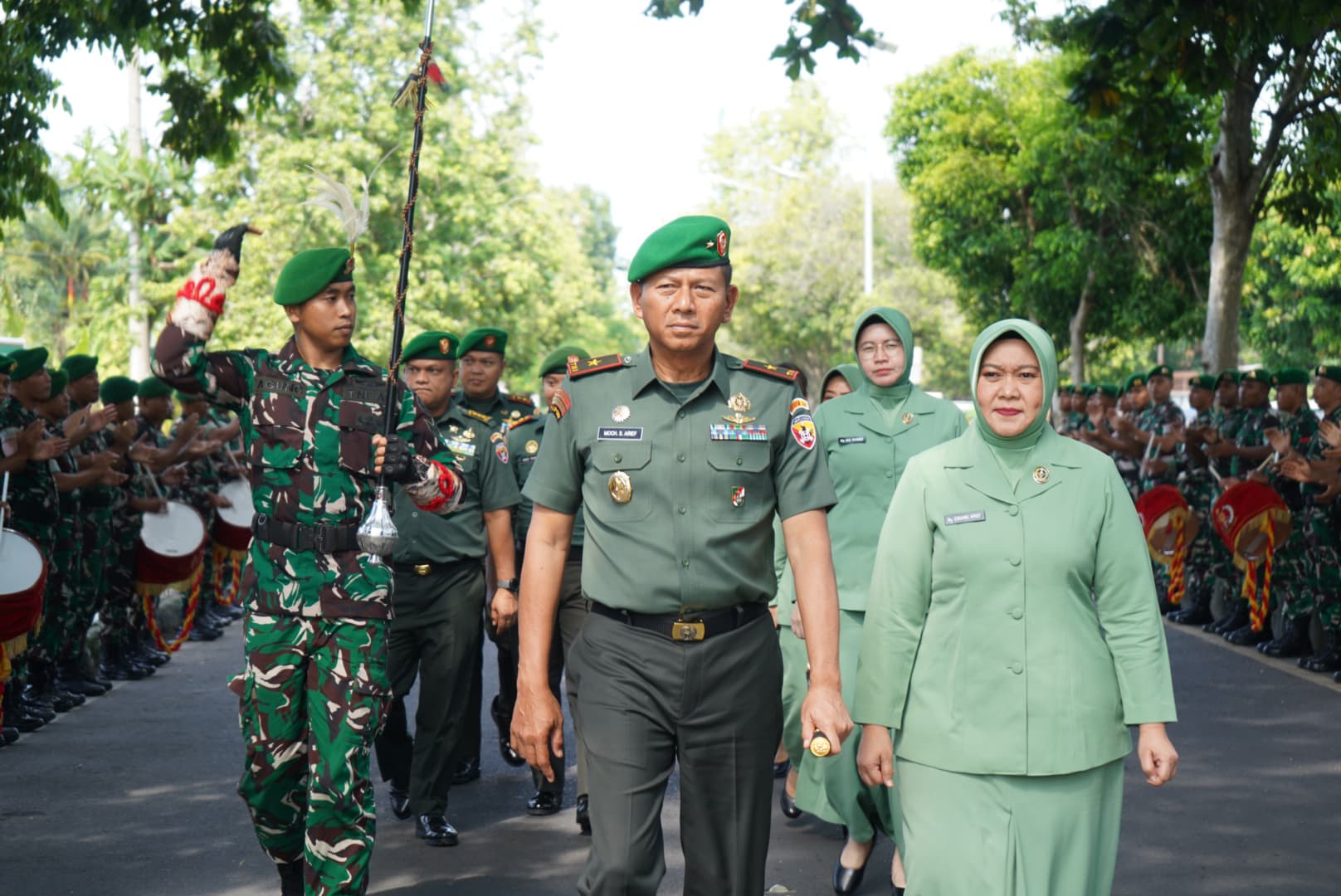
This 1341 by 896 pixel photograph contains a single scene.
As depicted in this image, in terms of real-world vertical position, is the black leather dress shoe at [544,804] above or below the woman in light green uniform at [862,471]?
below

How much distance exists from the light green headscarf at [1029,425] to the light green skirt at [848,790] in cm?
207

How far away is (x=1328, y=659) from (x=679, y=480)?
9.26 m

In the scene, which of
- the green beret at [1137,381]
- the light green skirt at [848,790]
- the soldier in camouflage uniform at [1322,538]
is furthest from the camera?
the green beret at [1137,381]

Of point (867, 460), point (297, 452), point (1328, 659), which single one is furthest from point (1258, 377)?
point (297, 452)

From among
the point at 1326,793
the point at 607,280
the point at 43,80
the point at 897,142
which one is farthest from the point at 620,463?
the point at 607,280

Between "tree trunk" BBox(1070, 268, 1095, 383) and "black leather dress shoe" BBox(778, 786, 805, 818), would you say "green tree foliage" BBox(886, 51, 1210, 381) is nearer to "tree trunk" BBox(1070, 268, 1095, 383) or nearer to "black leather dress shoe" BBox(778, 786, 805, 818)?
"tree trunk" BBox(1070, 268, 1095, 383)

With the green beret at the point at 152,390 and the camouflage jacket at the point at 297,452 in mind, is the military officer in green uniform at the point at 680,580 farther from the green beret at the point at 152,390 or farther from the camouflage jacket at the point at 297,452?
the green beret at the point at 152,390

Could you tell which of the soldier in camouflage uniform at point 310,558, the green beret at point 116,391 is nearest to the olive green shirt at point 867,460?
the soldier in camouflage uniform at point 310,558

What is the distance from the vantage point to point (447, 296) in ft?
125

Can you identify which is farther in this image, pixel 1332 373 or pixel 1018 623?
pixel 1332 373

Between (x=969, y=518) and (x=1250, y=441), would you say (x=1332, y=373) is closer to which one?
(x=1250, y=441)

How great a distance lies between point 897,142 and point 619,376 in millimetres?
32716

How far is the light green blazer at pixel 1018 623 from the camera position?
14.0 ft

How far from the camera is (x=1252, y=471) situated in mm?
12820
